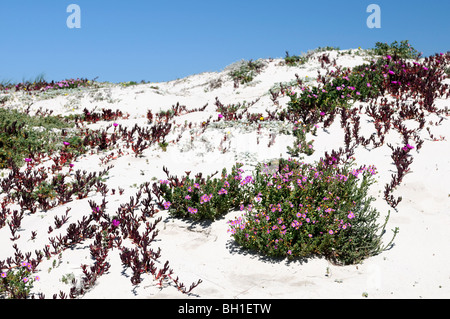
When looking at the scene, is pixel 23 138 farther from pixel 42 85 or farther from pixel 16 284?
pixel 42 85

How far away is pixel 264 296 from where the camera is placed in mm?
4047

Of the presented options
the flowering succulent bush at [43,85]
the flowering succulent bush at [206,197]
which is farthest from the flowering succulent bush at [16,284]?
the flowering succulent bush at [43,85]

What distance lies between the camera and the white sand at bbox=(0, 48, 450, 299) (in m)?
4.29

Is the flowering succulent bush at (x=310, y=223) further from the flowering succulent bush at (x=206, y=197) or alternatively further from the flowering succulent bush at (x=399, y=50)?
the flowering succulent bush at (x=399, y=50)

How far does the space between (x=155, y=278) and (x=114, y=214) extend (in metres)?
2.26

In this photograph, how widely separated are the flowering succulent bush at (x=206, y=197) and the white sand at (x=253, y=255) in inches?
8.0

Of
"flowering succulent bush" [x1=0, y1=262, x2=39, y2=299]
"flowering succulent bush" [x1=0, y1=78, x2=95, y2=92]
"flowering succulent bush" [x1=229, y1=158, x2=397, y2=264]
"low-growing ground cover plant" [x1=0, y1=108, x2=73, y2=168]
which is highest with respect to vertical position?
"flowering succulent bush" [x1=0, y1=78, x2=95, y2=92]

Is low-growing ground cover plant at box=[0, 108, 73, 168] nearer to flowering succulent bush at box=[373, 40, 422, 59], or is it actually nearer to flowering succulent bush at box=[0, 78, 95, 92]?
flowering succulent bush at box=[0, 78, 95, 92]

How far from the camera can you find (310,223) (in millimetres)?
5250

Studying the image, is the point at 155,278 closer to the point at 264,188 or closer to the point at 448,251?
the point at 264,188

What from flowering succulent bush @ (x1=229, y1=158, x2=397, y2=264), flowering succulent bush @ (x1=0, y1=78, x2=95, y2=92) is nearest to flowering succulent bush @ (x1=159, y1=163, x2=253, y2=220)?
flowering succulent bush @ (x1=229, y1=158, x2=397, y2=264)

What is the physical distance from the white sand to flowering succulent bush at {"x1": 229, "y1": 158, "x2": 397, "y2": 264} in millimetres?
191

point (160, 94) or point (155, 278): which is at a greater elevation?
point (160, 94)
